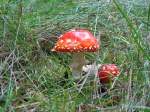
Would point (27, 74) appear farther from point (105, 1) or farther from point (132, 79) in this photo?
point (105, 1)

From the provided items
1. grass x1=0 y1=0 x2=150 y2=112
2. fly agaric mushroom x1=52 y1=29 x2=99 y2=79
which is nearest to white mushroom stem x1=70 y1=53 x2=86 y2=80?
grass x1=0 y1=0 x2=150 y2=112

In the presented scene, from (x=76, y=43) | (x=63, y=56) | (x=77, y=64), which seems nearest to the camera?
(x=76, y=43)

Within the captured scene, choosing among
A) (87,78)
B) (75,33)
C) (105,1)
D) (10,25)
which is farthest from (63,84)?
(105,1)

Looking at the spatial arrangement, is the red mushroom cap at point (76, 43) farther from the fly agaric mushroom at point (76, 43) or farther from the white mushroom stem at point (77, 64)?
the white mushroom stem at point (77, 64)

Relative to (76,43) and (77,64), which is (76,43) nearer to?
(76,43)

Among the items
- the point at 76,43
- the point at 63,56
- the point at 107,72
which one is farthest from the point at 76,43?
the point at 63,56
